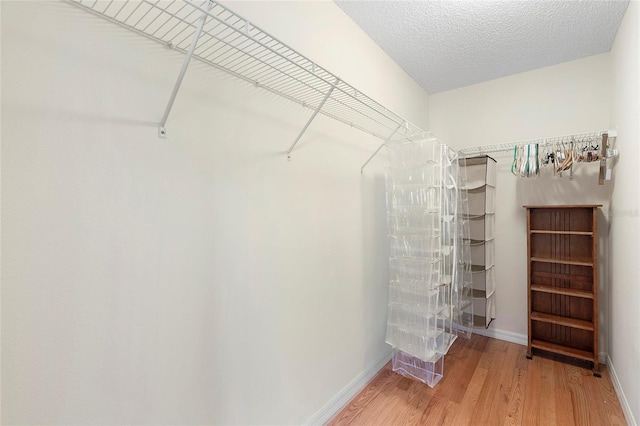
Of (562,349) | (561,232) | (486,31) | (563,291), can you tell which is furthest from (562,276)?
(486,31)

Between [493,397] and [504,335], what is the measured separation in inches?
44.4

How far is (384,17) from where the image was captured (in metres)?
1.95

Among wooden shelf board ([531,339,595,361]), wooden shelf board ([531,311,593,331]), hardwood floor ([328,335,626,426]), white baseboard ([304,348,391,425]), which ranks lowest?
hardwood floor ([328,335,626,426])

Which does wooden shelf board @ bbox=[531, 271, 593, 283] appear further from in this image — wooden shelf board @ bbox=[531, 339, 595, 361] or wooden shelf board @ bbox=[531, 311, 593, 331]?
wooden shelf board @ bbox=[531, 339, 595, 361]

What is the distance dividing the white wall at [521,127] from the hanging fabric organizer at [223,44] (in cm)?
157

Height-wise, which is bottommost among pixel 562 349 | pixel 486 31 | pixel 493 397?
pixel 493 397

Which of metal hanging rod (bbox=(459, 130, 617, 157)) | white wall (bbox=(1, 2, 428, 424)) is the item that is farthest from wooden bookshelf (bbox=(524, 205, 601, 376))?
white wall (bbox=(1, 2, 428, 424))

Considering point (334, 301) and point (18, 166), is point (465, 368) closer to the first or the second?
point (334, 301)

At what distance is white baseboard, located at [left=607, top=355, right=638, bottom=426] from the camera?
5.44 feet

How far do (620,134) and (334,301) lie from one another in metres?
2.33

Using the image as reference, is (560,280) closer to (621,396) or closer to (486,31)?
(621,396)

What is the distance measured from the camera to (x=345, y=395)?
6.25 feet

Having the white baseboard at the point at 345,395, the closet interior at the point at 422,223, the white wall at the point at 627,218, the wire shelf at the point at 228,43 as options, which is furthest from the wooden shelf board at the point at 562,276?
the wire shelf at the point at 228,43

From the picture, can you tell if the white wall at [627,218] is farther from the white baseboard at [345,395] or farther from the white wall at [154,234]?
the white wall at [154,234]
